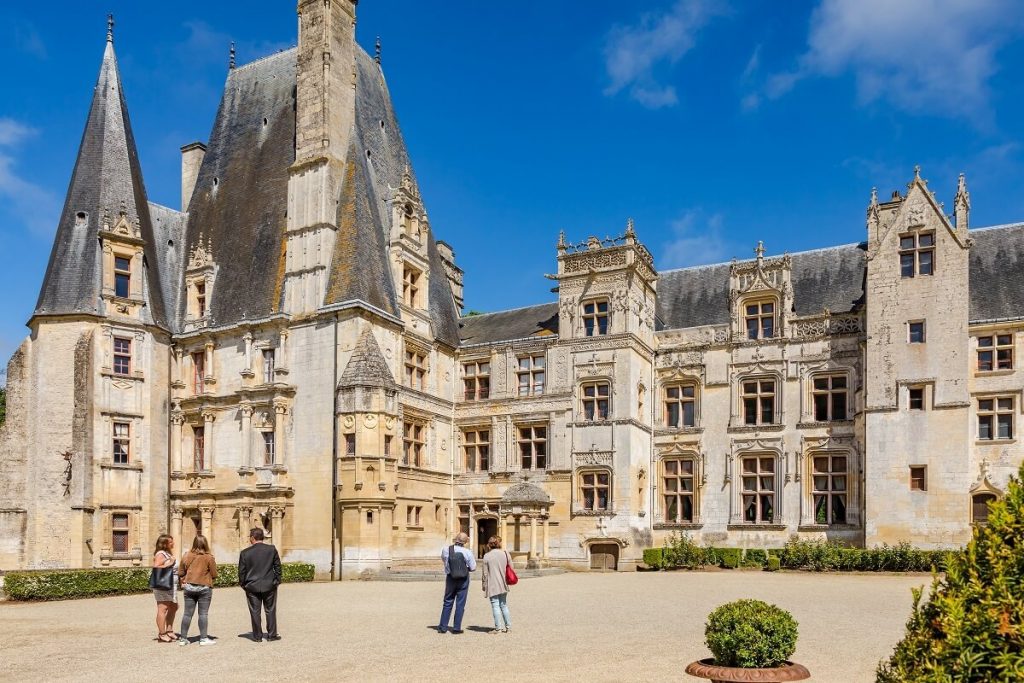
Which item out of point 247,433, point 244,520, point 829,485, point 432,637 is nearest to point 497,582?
point 432,637

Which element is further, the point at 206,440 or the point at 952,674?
the point at 206,440

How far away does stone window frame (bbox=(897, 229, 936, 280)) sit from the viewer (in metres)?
29.6

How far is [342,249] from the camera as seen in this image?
30188 mm

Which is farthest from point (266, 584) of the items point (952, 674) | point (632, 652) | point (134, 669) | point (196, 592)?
point (952, 674)

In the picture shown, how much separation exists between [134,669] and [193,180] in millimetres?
29057

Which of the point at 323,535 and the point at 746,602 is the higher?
the point at 746,602

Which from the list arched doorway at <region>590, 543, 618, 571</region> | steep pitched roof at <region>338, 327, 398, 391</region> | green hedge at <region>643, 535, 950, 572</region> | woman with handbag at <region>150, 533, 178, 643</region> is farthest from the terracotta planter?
arched doorway at <region>590, 543, 618, 571</region>

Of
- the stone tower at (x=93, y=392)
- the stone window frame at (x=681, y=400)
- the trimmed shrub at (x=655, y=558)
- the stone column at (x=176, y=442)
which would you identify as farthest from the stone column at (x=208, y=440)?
the stone window frame at (x=681, y=400)

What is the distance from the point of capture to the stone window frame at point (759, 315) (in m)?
32.6

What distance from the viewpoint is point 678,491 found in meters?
33.1

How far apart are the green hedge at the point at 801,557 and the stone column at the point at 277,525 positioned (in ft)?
40.7

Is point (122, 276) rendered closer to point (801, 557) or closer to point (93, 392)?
point (93, 392)

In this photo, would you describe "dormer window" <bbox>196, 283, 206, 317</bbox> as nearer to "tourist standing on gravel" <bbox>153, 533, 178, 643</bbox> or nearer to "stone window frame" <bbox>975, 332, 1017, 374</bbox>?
"tourist standing on gravel" <bbox>153, 533, 178, 643</bbox>

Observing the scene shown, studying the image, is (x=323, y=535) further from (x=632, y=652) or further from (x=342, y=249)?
(x=632, y=652)
